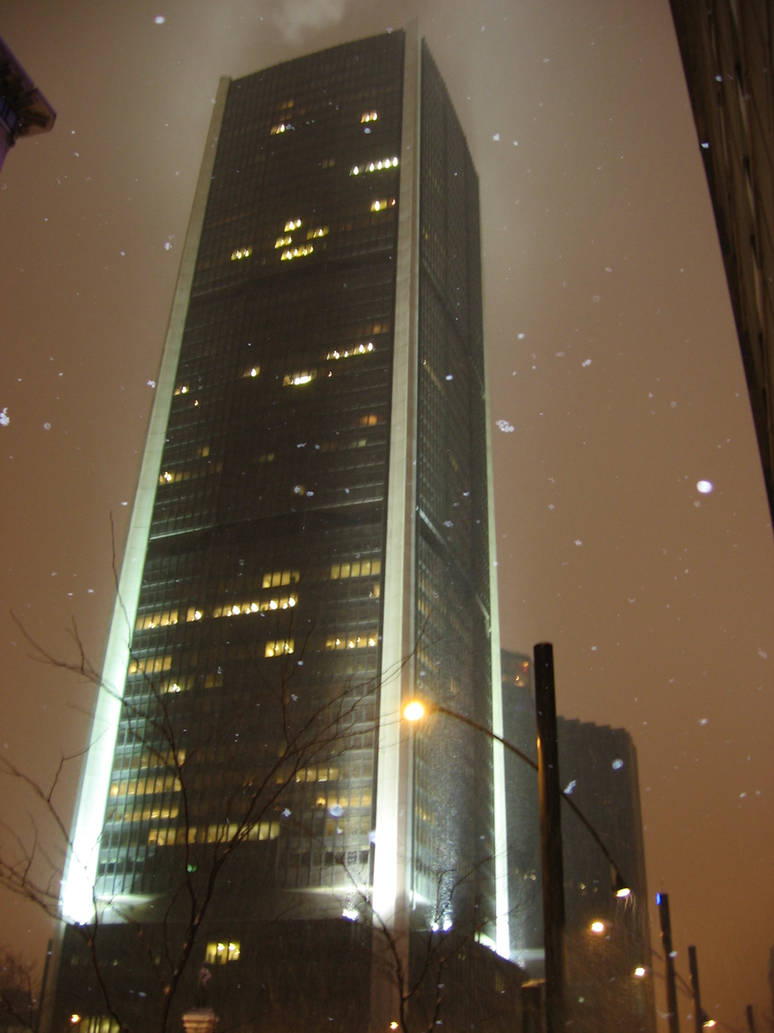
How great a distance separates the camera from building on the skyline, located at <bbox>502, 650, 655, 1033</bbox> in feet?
293

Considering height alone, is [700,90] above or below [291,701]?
below

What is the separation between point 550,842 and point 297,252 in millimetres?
139010

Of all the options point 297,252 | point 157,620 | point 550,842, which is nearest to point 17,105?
Answer: point 550,842

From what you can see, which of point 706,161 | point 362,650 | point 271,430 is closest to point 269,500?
point 271,430

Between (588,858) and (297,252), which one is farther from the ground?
(297,252)

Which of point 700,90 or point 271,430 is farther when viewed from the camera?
point 271,430

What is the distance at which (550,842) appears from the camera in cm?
963

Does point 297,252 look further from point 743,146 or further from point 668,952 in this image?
point 743,146

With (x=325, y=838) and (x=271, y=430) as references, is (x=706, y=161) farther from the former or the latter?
(x=271, y=430)

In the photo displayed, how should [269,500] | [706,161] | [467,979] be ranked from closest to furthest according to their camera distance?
[706,161]
[467,979]
[269,500]

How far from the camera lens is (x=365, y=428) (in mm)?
120625

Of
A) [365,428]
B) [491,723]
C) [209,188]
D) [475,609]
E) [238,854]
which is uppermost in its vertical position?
[209,188]

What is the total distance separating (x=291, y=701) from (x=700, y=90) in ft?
308

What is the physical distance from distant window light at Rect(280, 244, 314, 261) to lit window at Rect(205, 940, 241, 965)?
94194 millimetres
